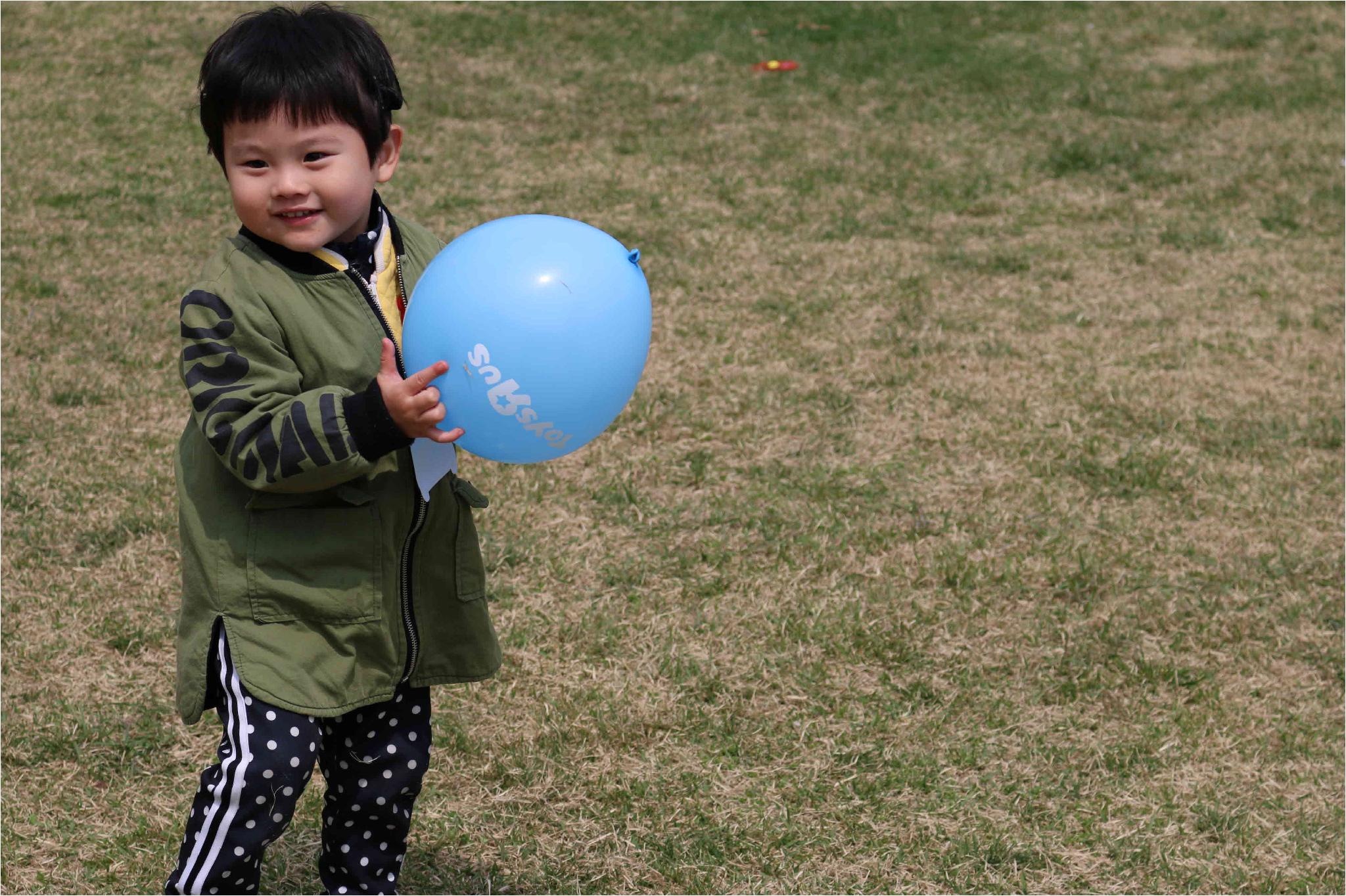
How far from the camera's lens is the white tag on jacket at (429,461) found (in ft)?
6.93

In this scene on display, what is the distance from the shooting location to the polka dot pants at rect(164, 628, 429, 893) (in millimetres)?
2059

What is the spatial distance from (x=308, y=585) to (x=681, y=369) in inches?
125

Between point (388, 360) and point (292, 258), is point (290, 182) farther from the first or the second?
point (388, 360)

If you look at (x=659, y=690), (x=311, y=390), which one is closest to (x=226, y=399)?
(x=311, y=390)

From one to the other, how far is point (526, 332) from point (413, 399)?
0.18m

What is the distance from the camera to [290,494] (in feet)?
6.76

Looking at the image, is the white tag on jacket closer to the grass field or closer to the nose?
the nose

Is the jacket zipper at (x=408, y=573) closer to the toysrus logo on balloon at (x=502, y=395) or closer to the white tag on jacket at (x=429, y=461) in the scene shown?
the white tag on jacket at (x=429, y=461)

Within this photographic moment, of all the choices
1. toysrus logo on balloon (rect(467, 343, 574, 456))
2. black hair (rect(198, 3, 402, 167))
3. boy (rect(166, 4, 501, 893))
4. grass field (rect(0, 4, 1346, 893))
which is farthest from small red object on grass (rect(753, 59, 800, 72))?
toysrus logo on balloon (rect(467, 343, 574, 456))

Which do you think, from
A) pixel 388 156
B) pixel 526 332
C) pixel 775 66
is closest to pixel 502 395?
pixel 526 332

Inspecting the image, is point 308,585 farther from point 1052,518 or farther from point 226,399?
point 1052,518

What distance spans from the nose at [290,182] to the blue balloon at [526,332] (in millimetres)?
209

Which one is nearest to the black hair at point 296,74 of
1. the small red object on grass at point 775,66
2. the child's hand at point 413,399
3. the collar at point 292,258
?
the collar at point 292,258

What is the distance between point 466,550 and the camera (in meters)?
2.30
